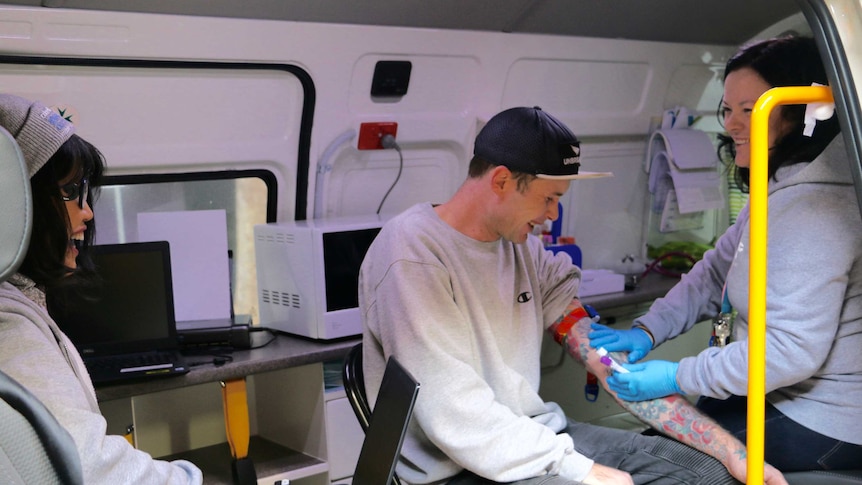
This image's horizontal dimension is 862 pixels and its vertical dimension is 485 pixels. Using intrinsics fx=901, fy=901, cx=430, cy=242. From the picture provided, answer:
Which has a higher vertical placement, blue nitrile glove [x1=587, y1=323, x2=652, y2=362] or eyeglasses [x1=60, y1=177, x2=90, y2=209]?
eyeglasses [x1=60, y1=177, x2=90, y2=209]

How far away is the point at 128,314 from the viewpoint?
9.78 feet

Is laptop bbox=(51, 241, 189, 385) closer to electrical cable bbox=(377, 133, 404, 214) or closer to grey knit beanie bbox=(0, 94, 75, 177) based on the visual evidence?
electrical cable bbox=(377, 133, 404, 214)

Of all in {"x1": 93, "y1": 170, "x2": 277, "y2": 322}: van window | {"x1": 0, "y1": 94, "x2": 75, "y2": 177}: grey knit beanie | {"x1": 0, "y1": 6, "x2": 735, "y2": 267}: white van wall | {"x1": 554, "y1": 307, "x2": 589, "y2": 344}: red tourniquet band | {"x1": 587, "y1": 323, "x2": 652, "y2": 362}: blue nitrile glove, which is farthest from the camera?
{"x1": 93, "y1": 170, "x2": 277, "y2": 322}: van window

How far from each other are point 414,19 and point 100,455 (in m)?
Result: 2.40

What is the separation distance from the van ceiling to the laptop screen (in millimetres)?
804

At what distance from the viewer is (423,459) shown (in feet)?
7.61

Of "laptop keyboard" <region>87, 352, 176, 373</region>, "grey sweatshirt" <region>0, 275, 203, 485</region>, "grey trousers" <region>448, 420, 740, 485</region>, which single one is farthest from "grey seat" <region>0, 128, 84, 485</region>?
"laptop keyboard" <region>87, 352, 176, 373</region>

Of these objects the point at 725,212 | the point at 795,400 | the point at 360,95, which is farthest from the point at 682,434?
the point at 725,212

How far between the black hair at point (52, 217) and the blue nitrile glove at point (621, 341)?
149cm

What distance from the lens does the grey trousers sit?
93.4 inches

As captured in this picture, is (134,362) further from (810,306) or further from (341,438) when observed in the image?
(810,306)

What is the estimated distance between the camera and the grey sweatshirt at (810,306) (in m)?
2.04

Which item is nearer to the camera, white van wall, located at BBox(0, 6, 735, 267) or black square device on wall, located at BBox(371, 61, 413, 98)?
white van wall, located at BBox(0, 6, 735, 267)

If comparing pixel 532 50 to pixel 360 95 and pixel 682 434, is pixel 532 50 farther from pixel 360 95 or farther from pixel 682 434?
pixel 682 434
